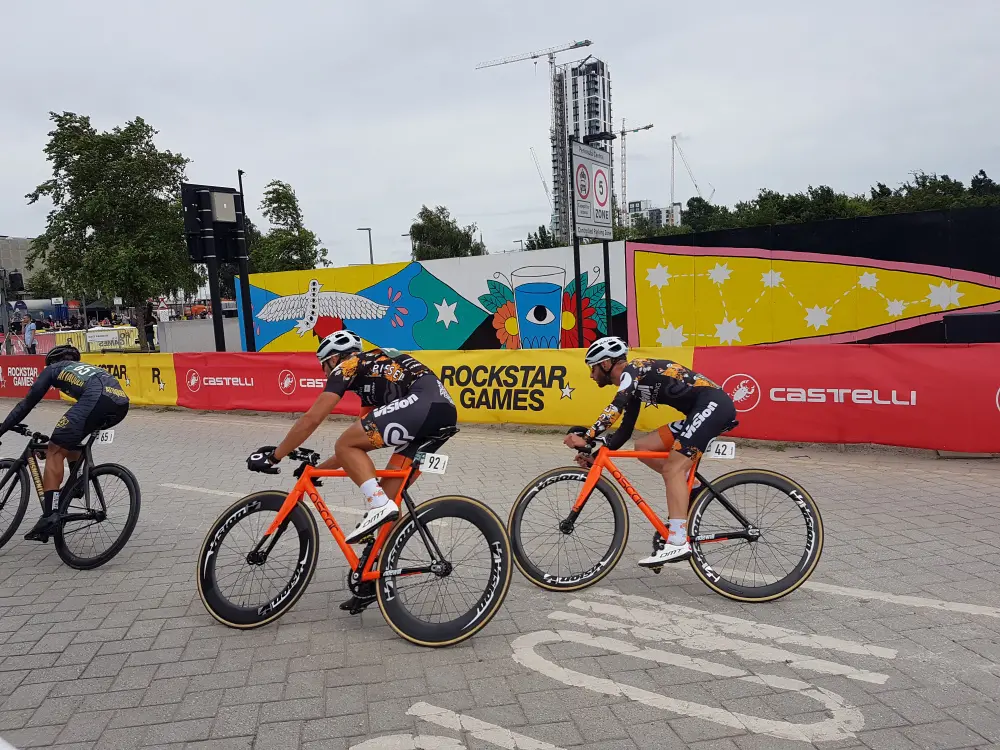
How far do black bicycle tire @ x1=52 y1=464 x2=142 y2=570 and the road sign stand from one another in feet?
23.6

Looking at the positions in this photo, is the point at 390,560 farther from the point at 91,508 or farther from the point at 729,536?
the point at 91,508

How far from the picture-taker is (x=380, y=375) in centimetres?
441

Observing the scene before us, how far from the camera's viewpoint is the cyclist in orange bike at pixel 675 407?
15.6ft

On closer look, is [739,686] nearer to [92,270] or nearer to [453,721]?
[453,721]

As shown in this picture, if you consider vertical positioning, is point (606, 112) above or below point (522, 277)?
above

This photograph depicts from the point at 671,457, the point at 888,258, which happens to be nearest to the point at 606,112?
the point at 888,258

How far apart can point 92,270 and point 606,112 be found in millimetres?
124626

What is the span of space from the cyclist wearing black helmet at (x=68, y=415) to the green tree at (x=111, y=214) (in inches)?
992

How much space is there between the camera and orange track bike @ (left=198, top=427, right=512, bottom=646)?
13.7 ft

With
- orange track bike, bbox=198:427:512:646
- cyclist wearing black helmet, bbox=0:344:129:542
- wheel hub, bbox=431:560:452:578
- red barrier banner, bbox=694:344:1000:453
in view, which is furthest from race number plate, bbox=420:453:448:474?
red barrier banner, bbox=694:344:1000:453

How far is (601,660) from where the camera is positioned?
3.93 metres

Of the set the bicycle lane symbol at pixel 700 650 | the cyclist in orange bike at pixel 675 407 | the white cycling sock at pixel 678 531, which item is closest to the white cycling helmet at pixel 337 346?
the cyclist in orange bike at pixel 675 407

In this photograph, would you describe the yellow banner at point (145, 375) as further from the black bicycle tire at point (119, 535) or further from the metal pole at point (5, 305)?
the metal pole at point (5, 305)

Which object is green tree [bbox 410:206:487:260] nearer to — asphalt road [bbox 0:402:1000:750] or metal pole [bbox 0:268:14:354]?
metal pole [bbox 0:268:14:354]
